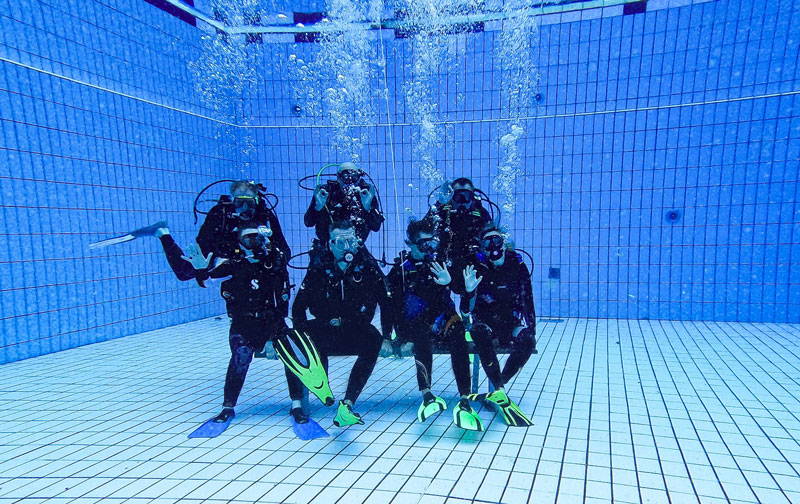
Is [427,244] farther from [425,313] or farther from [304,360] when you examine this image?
[304,360]

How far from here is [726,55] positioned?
17.7ft

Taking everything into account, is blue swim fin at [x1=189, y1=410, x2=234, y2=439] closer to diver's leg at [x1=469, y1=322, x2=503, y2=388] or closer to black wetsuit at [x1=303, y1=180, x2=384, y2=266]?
black wetsuit at [x1=303, y1=180, x2=384, y2=266]

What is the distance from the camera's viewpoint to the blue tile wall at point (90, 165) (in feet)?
13.5

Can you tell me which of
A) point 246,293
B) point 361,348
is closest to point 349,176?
point 246,293

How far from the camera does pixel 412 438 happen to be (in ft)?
8.19

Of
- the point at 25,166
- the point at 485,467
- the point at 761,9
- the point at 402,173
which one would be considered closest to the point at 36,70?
the point at 25,166

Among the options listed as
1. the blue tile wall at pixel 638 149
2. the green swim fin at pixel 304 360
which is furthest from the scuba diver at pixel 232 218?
the blue tile wall at pixel 638 149

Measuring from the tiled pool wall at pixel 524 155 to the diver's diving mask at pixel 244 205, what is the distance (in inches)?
85.3

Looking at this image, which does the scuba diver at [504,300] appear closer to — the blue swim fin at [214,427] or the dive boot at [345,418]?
the dive boot at [345,418]

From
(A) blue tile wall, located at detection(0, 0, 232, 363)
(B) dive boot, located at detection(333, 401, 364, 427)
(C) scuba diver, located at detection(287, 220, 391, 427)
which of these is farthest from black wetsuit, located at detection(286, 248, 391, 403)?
(A) blue tile wall, located at detection(0, 0, 232, 363)

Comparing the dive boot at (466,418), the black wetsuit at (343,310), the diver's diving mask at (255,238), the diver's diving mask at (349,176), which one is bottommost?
the dive boot at (466,418)

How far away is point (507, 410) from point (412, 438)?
0.67 meters

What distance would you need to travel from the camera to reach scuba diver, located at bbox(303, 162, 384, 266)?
10.4 ft

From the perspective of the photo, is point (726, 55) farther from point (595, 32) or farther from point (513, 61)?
point (513, 61)
